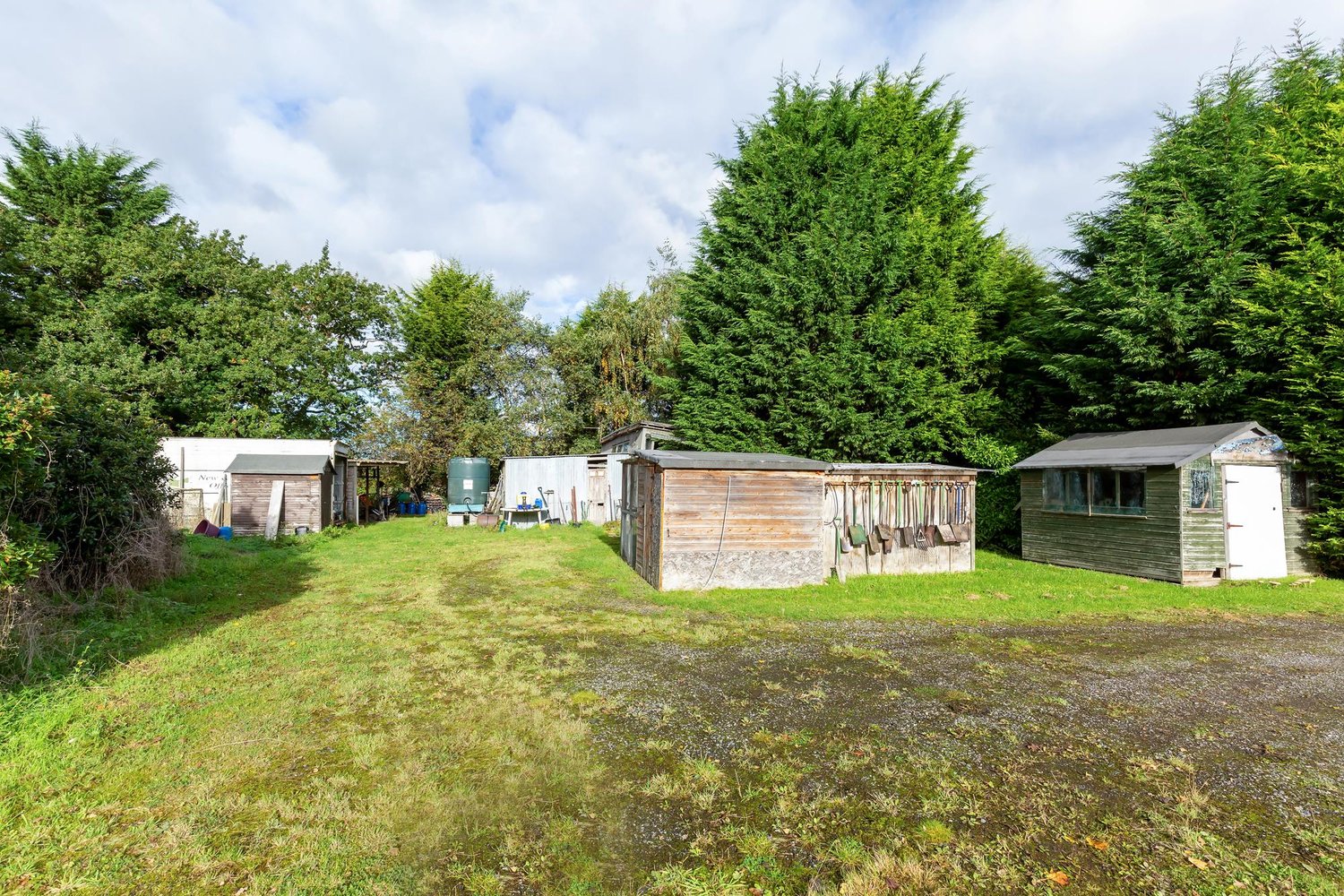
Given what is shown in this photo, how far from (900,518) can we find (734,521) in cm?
367

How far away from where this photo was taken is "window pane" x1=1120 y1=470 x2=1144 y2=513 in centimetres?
1087

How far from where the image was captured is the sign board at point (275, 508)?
1640cm

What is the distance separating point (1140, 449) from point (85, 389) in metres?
18.1

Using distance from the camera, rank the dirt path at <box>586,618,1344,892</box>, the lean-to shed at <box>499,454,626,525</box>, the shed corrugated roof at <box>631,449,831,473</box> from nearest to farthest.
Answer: the dirt path at <box>586,618,1344,892</box> < the shed corrugated roof at <box>631,449,831,473</box> < the lean-to shed at <box>499,454,626,525</box>

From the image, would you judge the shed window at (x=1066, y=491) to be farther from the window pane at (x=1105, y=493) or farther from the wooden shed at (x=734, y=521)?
the wooden shed at (x=734, y=521)

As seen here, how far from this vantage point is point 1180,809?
336 cm

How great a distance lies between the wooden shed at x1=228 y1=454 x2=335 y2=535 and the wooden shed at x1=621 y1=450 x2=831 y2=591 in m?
13.4

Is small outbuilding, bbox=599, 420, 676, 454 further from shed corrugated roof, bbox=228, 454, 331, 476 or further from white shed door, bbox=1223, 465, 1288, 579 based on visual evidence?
white shed door, bbox=1223, 465, 1288, 579

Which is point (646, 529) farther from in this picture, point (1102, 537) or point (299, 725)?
point (1102, 537)

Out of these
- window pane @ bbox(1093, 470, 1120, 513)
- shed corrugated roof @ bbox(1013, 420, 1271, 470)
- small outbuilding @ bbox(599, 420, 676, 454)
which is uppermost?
small outbuilding @ bbox(599, 420, 676, 454)

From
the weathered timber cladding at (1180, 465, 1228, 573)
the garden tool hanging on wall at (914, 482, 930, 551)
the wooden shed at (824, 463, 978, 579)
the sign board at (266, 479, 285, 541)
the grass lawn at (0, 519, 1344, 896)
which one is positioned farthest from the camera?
the sign board at (266, 479, 285, 541)

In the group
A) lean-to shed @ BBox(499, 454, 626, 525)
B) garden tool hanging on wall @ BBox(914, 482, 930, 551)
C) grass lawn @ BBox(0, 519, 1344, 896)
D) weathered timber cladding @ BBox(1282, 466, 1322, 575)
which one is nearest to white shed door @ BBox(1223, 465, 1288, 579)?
weathered timber cladding @ BBox(1282, 466, 1322, 575)

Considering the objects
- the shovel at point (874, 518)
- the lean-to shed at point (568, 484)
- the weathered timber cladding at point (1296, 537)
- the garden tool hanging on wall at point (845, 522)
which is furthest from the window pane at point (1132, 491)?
the lean-to shed at point (568, 484)

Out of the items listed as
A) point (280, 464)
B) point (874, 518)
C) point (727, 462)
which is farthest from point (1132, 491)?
point (280, 464)
